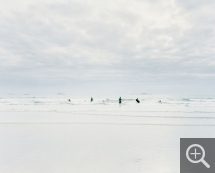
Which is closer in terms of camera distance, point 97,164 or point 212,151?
point 97,164

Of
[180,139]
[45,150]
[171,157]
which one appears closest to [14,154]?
[45,150]

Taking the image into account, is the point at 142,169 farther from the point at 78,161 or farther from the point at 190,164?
the point at 78,161

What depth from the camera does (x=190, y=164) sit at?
5.43 m

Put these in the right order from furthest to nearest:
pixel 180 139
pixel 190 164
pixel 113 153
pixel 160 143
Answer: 1. pixel 180 139
2. pixel 160 143
3. pixel 113 153
4. pixel 190 164

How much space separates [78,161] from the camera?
5.69 m

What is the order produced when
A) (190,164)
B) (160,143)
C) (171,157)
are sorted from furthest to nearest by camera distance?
1. (160,143)
2. (171,157)
3. (190,164)

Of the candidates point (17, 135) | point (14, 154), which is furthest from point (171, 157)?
point (17, 135)

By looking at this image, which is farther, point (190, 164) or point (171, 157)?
point (171, 157)

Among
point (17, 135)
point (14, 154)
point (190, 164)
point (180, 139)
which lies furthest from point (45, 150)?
point (180, 139)

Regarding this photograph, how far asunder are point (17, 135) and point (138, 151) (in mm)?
6289

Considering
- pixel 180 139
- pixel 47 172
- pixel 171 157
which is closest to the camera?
pixel 47 172

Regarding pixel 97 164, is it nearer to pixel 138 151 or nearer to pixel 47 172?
pixel 47 172

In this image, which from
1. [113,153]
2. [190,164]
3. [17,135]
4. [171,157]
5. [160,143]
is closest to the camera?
[190,164]

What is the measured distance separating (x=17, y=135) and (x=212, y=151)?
8852 mm
